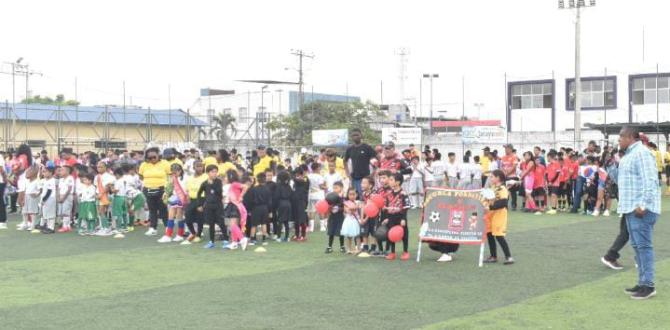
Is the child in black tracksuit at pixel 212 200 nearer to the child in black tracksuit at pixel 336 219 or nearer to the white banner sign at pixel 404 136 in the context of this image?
the child in black tracksuit at pixel 336 219

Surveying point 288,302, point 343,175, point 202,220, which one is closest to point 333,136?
point 343,175

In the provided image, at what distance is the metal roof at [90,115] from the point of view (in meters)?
49.4

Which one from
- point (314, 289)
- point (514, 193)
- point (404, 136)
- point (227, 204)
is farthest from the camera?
point (404, 136)

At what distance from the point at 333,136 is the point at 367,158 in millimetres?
29829

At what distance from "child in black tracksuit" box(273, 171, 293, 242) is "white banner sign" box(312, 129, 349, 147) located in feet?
91.9

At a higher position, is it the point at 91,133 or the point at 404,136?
the point at 91,133

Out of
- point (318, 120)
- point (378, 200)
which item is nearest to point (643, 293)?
point (378, 200)

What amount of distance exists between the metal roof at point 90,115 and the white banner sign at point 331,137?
9643mm

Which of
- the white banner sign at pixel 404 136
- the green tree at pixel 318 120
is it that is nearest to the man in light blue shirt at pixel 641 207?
the white banner sign at pixel 404 136

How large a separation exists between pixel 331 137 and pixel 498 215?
33.5 m

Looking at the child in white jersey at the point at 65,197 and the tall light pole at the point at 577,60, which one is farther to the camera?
the tall light pole at the point at 577,60

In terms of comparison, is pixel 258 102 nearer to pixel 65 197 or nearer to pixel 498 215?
pixel 65 197

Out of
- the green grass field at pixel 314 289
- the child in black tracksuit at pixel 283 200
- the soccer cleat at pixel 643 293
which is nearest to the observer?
the green grass field at pixel 314 289

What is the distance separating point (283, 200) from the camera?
13930 millimetres
